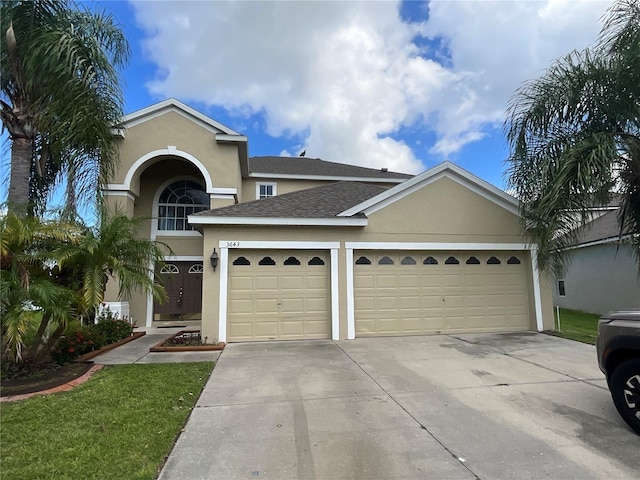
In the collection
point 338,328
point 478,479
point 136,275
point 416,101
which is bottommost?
point 478,479

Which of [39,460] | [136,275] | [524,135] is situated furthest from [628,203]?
[39,460]

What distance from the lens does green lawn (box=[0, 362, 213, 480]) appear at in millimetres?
3555

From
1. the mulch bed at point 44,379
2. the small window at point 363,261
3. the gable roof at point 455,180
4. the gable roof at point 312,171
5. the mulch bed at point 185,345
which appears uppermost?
the gable roof at point 312,171

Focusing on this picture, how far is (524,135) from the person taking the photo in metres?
10.2

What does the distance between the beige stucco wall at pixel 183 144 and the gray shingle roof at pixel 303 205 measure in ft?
9.86

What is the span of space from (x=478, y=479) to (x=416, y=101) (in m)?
14.1

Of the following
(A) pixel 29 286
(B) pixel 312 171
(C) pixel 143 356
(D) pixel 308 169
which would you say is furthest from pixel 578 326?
(A) pixel 29 286

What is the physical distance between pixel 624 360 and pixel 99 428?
6165 millimetres

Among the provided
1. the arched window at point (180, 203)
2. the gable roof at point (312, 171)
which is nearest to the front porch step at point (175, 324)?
the arched window at point (180, 203)

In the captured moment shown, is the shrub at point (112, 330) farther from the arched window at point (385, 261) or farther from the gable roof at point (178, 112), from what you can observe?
the arched window at point (385, 261)

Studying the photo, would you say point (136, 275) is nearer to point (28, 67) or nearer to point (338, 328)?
point (28, 67)

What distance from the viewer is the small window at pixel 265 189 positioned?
17672mm

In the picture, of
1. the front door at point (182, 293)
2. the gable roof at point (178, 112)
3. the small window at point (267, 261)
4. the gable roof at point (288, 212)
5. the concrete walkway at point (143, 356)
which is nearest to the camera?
the concrete walkway at point (143, 356)

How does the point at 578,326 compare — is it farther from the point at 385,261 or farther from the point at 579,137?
the point at 385,261
